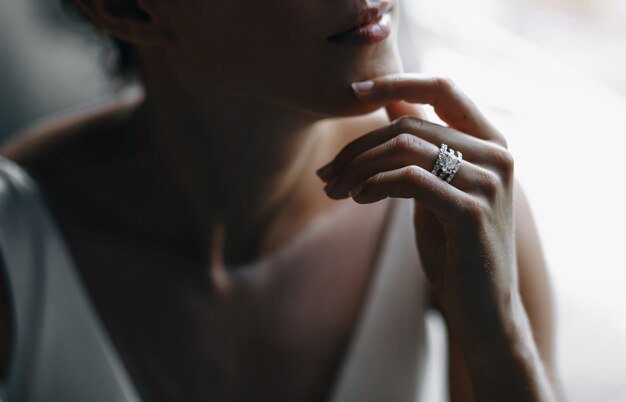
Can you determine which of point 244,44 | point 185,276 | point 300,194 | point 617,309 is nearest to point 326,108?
point 244,44

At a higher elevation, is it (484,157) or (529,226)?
(484,157)

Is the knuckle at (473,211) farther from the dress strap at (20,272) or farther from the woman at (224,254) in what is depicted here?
the dress strap at (20,272)

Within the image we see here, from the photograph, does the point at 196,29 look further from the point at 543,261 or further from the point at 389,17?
the point at 543,261

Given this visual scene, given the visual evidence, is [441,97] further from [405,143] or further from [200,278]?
[200,278]

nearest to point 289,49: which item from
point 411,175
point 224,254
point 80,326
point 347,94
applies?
point 347,94

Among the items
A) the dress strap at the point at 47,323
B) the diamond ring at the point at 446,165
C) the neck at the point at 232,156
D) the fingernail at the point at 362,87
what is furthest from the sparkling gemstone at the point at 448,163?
the dress strap at the point at 47,323

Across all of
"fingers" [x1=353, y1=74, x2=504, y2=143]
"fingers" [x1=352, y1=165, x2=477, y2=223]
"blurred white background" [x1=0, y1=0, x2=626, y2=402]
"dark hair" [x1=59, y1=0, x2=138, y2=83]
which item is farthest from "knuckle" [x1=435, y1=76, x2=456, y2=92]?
"dark hair" [x1=59, y1=0, x2=138, y2=83]

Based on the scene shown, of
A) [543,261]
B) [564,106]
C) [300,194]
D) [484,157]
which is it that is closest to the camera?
[484,157]
